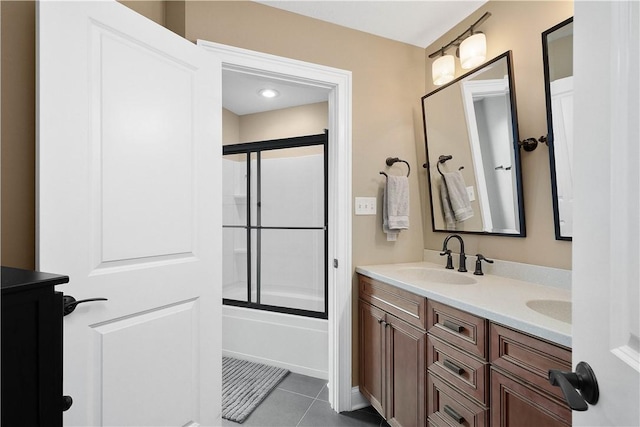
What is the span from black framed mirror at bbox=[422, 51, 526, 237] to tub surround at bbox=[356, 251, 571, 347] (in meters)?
0.24

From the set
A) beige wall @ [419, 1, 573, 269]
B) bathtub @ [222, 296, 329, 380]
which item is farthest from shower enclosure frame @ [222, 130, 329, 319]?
beige wall @ [419, 1, 573, 269]

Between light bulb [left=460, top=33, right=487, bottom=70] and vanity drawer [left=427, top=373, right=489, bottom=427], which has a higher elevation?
light bulb [left=460, top=33, right=487, bottom=70]

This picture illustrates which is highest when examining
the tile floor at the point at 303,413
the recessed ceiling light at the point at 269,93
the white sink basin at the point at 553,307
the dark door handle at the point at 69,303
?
the recessed ceiling light at the point at 269,93

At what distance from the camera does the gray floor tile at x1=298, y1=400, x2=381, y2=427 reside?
188cm

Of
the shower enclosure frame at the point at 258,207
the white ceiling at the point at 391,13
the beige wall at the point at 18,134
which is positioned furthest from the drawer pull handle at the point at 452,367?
the white ceiling at the point at 391,13

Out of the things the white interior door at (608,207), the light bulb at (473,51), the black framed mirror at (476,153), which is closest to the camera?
the white interior door at (608,207)

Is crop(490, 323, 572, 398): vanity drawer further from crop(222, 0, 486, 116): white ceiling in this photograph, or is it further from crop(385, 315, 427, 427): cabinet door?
crop(222, 0, 486, 116): white ceiling

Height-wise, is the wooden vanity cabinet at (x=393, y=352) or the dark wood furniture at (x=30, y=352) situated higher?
the dark wood furniture at (x=30, y=352)

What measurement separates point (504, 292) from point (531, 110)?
0.93m

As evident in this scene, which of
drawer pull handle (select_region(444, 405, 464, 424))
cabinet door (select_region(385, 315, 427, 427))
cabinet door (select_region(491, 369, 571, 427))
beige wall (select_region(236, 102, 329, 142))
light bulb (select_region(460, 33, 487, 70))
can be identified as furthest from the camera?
beige wall (select_region(236, 102, 329, 142))

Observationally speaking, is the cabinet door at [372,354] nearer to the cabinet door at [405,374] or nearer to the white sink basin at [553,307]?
the cabinet door at [405,374]

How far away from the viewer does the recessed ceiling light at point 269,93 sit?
3.09 metres

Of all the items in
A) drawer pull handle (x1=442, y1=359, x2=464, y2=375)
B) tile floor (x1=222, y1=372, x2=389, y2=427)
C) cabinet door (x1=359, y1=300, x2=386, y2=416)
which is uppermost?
drawer pull handle (x1=442, y1=359, x2=464, y2=375)

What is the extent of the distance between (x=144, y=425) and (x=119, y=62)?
1.51m
